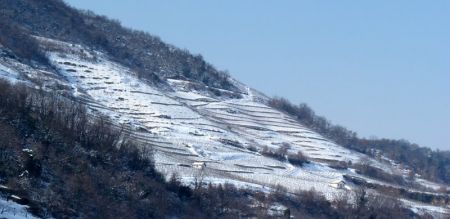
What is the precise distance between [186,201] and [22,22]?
176ft

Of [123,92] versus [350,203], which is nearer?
[350,203]

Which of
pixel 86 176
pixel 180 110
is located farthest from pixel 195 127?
pixel 86 176

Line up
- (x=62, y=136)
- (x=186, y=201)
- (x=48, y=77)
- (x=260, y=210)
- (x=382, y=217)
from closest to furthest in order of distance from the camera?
(x=62, y=136) → (x=186, y=201) → (x=260, y=210) → (x=382, y=217) → (x=48, y=77)

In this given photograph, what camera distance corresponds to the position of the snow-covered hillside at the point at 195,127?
57594 millimetres

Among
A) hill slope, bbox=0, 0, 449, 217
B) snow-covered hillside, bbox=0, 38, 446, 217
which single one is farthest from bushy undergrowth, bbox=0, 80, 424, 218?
hill slope, bbox=0, 0, 449, 217

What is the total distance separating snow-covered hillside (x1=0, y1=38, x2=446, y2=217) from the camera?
57594 millimetres

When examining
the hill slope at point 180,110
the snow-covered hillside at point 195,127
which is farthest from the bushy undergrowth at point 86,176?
the hill slope at point 180,110

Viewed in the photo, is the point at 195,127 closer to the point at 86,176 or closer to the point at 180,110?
the point at 180,110

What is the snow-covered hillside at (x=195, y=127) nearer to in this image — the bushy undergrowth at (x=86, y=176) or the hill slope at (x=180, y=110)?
the hill slope at (x=180, y=110)

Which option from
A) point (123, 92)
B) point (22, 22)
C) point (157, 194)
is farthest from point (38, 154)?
point (22, 22)

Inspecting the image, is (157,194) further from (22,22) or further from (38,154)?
(22,22)

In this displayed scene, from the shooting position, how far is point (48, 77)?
220 ft

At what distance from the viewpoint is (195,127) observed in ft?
233

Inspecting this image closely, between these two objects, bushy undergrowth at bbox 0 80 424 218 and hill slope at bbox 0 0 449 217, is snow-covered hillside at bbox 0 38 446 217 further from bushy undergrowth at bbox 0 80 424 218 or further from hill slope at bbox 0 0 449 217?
bushy undergrowth at bbox 0 80 424 218
